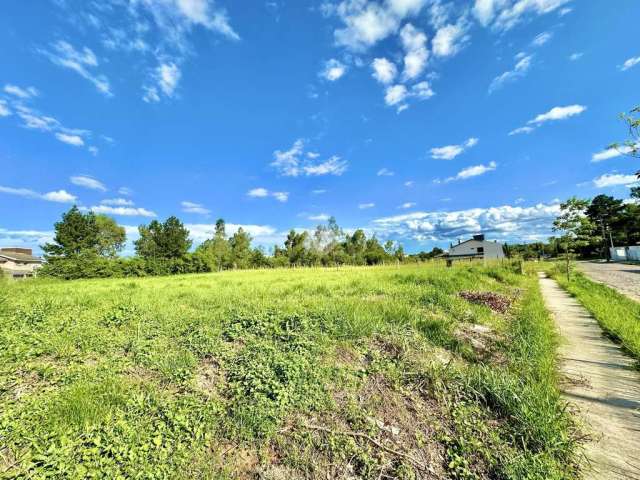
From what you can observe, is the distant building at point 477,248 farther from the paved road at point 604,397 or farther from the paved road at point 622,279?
the paved road at point 604,397

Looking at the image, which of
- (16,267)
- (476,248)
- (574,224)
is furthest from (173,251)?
(476,248)

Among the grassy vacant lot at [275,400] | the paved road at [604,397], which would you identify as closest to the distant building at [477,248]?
the paved road at [604,397]

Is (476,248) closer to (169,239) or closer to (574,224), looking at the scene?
(574,224)

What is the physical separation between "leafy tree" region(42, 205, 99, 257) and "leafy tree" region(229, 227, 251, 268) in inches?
738

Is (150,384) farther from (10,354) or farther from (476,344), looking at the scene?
(476,344)

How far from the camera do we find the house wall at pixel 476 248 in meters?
57.1

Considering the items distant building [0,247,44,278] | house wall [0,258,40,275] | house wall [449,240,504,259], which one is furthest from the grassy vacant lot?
house wall [449,240,504,259]

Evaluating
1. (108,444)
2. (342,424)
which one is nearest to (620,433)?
(342,424)

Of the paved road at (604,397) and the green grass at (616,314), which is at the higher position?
the green grass at (616,314)

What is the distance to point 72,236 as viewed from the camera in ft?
110

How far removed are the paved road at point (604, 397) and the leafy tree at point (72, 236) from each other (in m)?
42.4

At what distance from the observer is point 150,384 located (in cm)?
301

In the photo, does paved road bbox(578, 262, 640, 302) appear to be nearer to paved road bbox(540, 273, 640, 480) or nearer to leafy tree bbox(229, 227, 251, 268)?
paved road bbox(540, 273, 640, 480)

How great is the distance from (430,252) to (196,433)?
8086 centimetres
